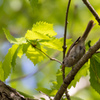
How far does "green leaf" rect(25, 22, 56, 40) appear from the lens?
1.58 meters

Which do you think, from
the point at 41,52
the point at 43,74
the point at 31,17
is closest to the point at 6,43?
the point at 31,17

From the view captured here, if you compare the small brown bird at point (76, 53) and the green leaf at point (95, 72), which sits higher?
the small brown bird at point (76, 53)

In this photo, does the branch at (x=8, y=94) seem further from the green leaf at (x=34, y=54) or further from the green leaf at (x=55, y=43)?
the green leaf at (x=55, y=43)

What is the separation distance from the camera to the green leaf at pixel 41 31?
1579mm

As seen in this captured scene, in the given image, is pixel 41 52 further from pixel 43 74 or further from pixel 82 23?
pixel 43 74

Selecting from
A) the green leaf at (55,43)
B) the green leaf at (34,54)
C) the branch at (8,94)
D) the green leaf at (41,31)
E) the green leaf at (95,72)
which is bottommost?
the green leaf at (95,72)

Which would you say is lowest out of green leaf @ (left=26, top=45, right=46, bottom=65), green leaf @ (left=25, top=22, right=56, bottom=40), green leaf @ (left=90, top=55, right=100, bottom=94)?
green leaf @ (left=90, top=55, right=100, bottom=94)

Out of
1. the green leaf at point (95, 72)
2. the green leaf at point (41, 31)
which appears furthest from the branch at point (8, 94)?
the green leaf at point (95, 72)

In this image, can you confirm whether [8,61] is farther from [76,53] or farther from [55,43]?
[76,53]

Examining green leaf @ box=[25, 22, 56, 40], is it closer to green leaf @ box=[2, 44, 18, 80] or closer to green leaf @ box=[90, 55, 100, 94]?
green leaf @ box=[2, 44, 18, 80]

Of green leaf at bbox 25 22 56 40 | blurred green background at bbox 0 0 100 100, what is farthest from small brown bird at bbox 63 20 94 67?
blurred green background at bbox 0 0 100 100

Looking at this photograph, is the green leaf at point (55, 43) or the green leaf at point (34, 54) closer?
the green leaf at point (55, 43)

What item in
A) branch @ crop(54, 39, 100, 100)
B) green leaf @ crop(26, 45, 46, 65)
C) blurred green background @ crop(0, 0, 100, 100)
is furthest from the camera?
blurred green background @ crop(0, 0, 100, 100)

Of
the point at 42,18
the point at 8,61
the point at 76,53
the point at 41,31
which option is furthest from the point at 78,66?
the point at 42,18
